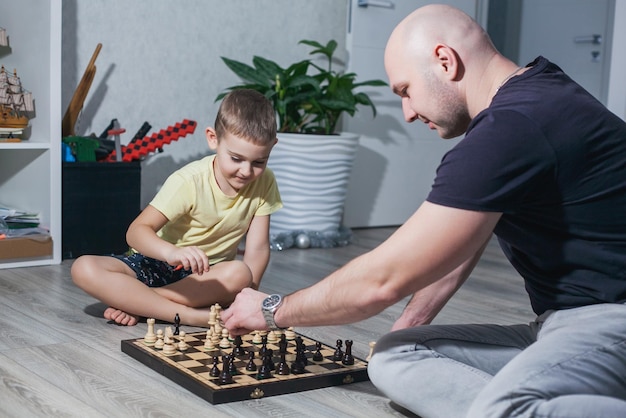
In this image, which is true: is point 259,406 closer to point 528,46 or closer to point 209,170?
point 209,170

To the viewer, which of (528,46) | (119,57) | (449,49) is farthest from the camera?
(528,46)

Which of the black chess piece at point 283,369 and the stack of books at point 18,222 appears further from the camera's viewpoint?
the stack of books at point 18,222

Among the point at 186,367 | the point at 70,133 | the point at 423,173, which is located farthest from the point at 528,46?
the point at 186,367

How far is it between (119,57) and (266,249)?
4.49 ft

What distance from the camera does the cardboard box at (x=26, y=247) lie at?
2664 mm

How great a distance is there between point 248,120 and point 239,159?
0.09 metres

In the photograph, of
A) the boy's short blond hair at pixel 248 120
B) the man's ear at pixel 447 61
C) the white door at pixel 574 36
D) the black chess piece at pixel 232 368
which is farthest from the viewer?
the white door at pixel 574 36

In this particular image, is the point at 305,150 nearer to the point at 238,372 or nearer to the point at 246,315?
the point at 238,372

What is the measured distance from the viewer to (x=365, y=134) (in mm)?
3855

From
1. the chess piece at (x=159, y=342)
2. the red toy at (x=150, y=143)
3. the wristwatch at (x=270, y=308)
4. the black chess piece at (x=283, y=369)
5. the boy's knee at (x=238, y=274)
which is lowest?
the chess piece at (x=159, y=342)

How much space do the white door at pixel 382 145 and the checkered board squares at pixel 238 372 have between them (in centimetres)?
212

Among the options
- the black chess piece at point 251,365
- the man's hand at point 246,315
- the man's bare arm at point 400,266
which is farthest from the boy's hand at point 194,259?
the man's bare arm at point 400,266

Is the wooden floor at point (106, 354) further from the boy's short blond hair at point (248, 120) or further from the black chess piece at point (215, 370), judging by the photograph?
the boy's short blond hair at point (248, 120)

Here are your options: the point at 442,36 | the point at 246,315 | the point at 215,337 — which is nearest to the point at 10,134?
the point at 215,337
